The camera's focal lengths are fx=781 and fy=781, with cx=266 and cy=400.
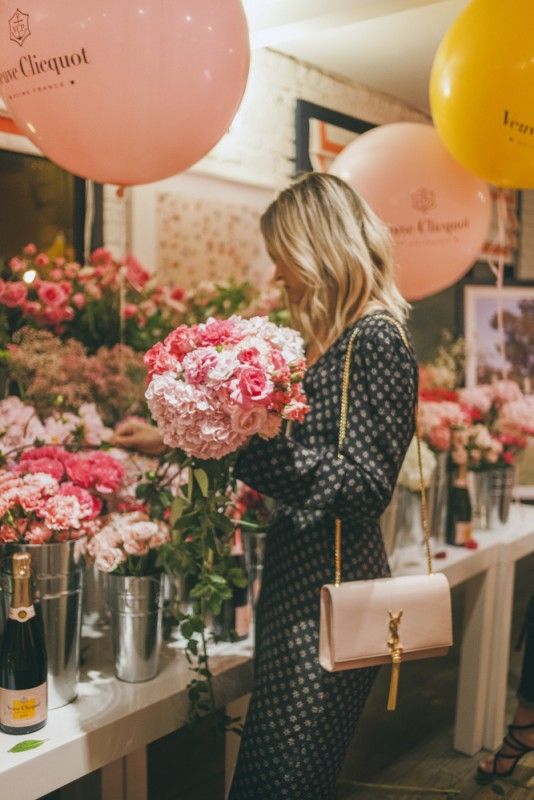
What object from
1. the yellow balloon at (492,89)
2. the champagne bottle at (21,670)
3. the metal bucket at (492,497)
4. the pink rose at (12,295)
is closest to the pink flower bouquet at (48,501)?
the champagne bottle at (21,670)

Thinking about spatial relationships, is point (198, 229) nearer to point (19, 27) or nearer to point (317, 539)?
point (19, 27)

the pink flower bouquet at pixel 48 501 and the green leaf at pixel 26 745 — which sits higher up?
the pink flower bouquet at pixel 48 501

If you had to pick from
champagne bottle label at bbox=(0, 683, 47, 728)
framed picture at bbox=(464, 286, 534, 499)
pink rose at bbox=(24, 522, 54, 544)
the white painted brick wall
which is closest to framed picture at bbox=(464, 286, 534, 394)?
framed picture at bbox=(464, 286, 534, 499)

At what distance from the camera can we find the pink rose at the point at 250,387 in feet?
4.00

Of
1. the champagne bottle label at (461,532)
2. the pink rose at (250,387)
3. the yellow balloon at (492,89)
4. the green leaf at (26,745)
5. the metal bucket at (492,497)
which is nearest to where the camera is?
the pink rose at (250,387)

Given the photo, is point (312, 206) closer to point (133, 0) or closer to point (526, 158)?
point (133, 0)

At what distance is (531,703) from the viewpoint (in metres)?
2.48

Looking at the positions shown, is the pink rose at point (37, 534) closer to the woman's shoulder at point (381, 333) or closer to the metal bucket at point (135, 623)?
the metal bucket at point (135, 623)

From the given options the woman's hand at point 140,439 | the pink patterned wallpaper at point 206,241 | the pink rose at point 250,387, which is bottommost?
the woman's hand at point 140,439

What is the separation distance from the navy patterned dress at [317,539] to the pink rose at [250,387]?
0.20m

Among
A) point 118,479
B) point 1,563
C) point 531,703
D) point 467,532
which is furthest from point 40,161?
point 531,703

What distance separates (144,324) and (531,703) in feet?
5.57

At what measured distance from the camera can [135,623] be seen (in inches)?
62.1

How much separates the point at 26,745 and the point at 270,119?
9.75ft
